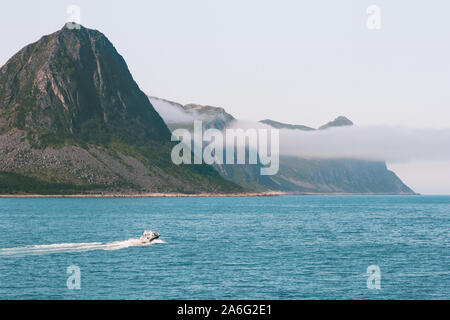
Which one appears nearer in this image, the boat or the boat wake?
the boat wake

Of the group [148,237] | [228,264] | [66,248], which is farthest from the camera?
[148,237]

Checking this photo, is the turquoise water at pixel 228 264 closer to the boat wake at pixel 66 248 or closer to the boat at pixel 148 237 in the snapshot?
the boat wake at pixel 66 248

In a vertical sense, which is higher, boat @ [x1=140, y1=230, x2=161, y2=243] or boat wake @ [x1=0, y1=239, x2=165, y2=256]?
boat @ [x1=140, y1=230, x2=161, y2=243]

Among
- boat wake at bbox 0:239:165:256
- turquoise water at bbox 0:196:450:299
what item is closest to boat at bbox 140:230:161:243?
boat wake at bbox 0:239:165:256

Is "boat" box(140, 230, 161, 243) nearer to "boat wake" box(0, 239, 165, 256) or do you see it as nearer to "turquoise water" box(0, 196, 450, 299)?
"boat wake" box(0, 239, 165, 256)

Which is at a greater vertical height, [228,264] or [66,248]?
[66,248]

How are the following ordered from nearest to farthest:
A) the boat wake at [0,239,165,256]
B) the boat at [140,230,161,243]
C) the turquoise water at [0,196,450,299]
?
the turquoise water at [0,196,450,299] < the boat wake at [0,239,165,256] < the boat at [140,230,161,243]

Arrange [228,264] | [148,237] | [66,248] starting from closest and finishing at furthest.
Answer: [228,264], [66,248], [148,237]

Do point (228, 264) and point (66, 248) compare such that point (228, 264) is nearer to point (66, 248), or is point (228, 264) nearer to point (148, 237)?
point (148, 237)

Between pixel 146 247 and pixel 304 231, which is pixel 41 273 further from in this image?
pixel 304 231

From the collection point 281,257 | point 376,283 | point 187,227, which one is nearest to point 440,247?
point 281,257

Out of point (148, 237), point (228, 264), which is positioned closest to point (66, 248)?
point (148, 237)
